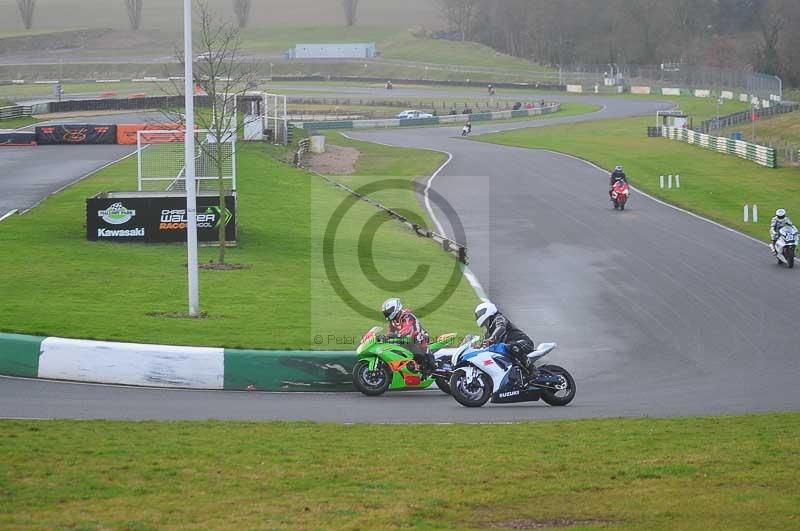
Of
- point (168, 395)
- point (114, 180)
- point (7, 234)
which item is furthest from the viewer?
point (114, 180)

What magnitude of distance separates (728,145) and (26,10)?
499 feet

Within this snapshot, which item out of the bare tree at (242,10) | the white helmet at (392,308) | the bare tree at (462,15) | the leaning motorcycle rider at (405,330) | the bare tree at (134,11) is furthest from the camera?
the bare tree at (242,10)

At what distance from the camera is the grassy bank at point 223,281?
2150 cm

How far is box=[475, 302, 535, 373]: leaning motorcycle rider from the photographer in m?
17.8

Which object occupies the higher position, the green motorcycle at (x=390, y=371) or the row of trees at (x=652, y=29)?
the row of trees at (x=652, y=29)

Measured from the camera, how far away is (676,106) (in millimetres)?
107188

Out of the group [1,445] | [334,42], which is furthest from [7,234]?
[334,42]

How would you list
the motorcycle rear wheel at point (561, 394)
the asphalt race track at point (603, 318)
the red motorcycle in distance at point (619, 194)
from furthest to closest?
1. the red motorcycle in distance at point (619, 194)
2. the motorcycle rear wheel at point (561, 394)
3. the asphalt race track at point (603, 318)

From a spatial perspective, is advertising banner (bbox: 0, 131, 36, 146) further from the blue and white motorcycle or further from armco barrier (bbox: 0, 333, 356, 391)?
the blue and white motorcycle

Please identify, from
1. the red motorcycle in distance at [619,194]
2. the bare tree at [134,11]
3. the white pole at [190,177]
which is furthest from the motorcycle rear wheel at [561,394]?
the bare tree at [134,11]

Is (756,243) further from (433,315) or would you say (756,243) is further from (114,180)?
(114,180)

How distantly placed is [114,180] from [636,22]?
5032 inches

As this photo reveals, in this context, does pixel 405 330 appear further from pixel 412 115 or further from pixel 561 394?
pixel 412 115

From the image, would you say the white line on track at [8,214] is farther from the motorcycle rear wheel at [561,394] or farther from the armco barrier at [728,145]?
the armco barrier at [728,145]
